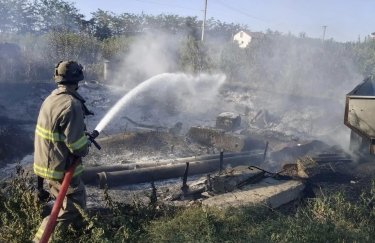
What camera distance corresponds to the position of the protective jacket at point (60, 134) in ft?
11.3

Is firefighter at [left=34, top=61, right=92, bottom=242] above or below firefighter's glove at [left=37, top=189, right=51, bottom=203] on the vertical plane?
above

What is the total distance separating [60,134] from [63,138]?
48 mm

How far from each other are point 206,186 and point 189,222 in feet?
5.72

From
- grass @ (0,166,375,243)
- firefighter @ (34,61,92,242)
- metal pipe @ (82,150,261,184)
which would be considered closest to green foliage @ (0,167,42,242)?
grass @ (0,166,375,243)

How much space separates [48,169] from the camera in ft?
11.7

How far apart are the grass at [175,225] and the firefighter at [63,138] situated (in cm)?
19

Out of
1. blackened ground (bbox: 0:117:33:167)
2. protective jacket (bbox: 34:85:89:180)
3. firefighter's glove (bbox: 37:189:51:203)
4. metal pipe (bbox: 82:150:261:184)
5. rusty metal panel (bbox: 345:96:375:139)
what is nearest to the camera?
protective jacket (bbox: 34:85:89:180)

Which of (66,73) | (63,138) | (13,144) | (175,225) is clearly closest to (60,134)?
(63,138)

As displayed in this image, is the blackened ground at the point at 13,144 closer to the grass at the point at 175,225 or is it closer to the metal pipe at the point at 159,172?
the metal pipe at the point at 159,172

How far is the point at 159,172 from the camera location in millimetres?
7230

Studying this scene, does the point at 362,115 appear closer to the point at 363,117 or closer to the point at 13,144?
the point at 363,117

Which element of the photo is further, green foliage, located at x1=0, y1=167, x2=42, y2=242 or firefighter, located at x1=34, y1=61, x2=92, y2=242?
green foliage, located at x1=0, y1=167, x2=42, y2=242

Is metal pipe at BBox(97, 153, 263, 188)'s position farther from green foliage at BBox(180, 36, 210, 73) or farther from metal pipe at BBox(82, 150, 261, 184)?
green foliage at BBox(180, 36, 210, 73)

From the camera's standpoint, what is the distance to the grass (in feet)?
12.2
